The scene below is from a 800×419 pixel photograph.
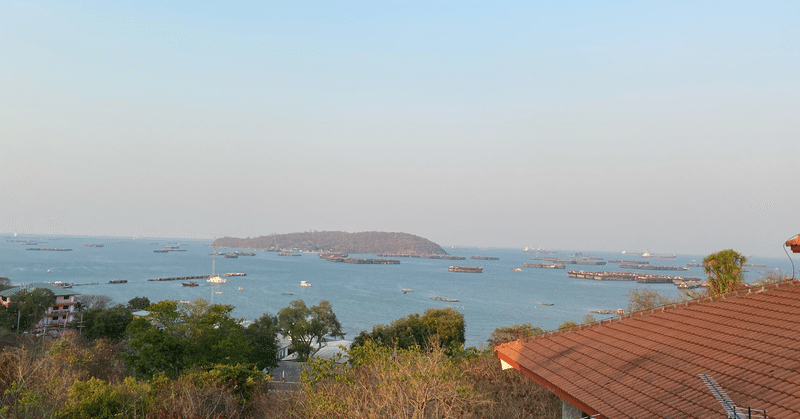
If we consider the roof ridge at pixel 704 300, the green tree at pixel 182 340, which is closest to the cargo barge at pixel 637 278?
the green tree at pixel 182 340

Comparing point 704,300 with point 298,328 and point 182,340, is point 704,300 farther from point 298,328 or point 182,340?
point 298,328

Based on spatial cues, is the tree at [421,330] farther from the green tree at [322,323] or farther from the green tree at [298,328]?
the green tree at [322,323]

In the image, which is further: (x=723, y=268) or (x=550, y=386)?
(x=723, y=268)

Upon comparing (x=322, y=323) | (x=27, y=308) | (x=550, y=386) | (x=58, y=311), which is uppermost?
(x=550, y=386)

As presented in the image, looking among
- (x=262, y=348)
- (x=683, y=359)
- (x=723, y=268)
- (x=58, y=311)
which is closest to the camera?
(x=683, y=359)

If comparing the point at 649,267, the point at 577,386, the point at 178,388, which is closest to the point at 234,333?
the point at 178,388

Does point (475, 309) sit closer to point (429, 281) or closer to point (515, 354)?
point (429, 281)

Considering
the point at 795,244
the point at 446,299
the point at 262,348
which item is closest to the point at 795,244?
the point at 795,244
